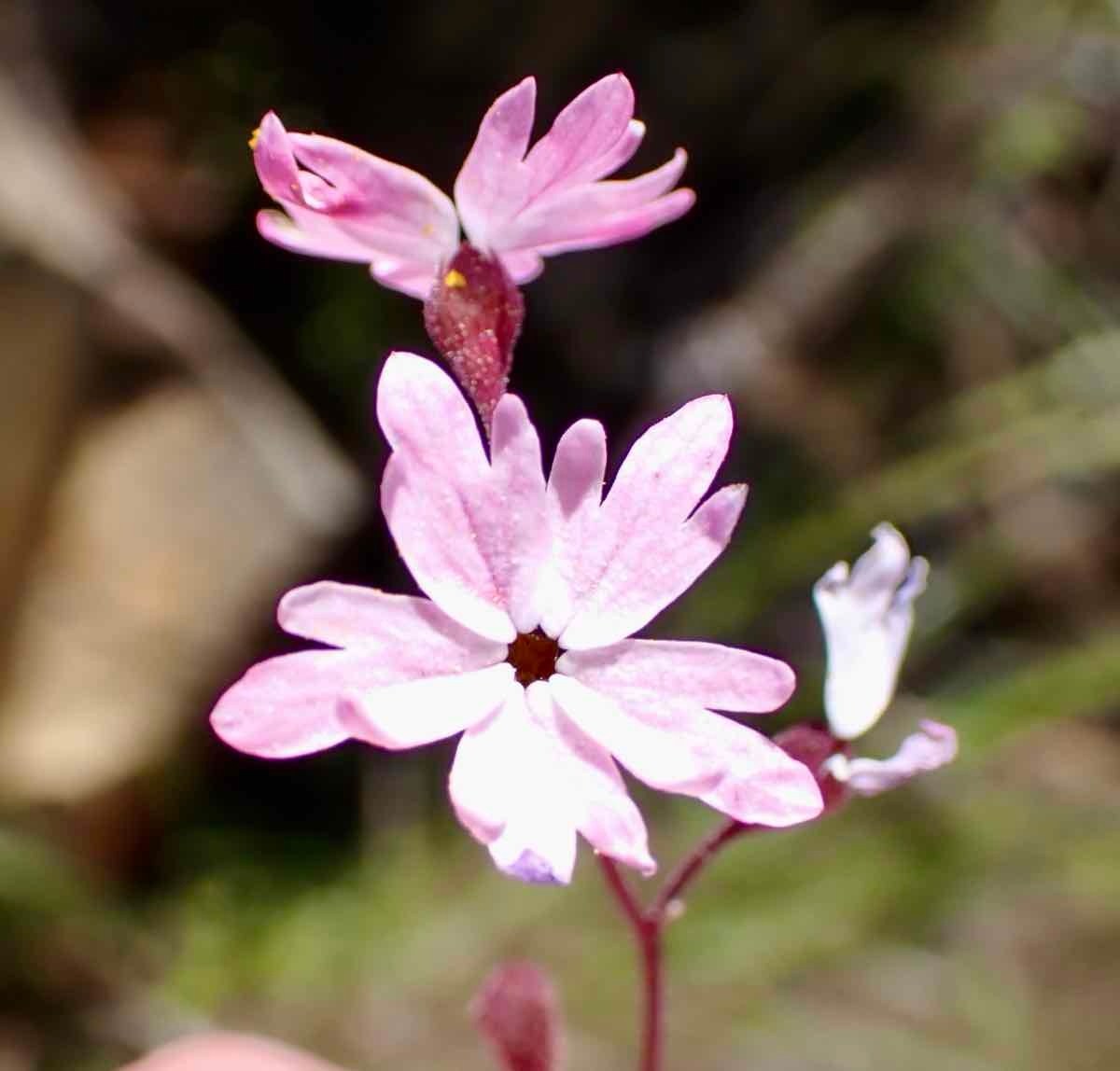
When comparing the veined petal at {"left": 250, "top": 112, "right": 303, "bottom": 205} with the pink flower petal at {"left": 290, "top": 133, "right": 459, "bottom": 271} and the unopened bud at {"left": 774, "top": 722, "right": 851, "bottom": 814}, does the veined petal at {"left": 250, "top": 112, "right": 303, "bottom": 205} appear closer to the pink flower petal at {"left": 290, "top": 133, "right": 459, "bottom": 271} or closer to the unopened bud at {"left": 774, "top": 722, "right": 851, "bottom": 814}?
the pink flower petal at {"left": 290, "top": 133, "right": 459, "bottom": 271}

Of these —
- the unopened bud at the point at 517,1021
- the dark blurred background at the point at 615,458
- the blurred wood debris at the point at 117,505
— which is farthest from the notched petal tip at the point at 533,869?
the blurred wood debris at the point at 117,505

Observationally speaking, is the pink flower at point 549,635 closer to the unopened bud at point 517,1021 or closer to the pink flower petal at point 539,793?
the pink flower petal at point 539,793

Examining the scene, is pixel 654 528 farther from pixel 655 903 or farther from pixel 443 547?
pixel 655 903

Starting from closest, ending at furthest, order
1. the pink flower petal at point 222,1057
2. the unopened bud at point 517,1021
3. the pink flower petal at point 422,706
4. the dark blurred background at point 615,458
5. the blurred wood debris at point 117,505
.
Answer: the pink flower petal at point 422,706
the unopened bud at point 517,1021
the pink flower petal at point 222,1057
the dark blurred background at point 615,458
the blurred wood debris at point 117,505

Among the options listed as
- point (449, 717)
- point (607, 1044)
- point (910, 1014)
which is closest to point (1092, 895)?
point (910, 1014)

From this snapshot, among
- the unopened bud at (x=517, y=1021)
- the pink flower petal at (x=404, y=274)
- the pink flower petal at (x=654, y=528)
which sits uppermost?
the pink flower petal at (x=404, y=274)

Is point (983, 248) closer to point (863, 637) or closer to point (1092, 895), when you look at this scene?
point (1092, 895)

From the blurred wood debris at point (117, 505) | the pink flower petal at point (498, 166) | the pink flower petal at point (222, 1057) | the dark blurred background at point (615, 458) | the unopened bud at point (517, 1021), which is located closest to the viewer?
the pink flower petal at point (498, 166)
